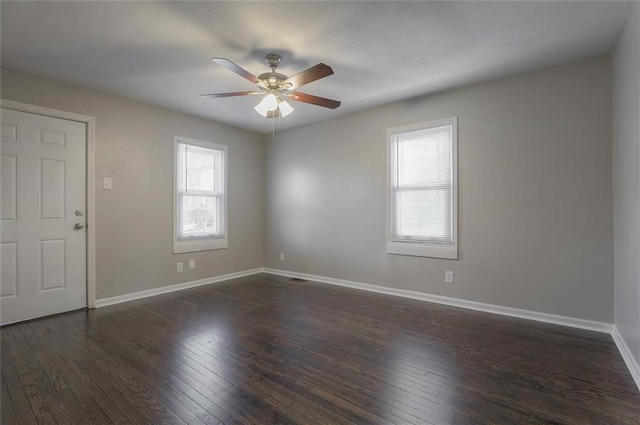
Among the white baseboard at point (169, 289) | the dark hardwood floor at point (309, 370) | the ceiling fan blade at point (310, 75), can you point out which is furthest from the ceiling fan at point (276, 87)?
the white baseboard at point (169, 289)

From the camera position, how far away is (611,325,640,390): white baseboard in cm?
198

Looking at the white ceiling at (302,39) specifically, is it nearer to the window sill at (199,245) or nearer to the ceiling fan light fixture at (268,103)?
the ceiling fan light fixture at (268,103)

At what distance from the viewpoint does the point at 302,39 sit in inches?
98.3

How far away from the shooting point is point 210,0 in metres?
2.04

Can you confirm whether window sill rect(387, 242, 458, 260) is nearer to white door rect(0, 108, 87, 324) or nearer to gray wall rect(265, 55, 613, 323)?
gray wall rect(265, 55, 613, 323)

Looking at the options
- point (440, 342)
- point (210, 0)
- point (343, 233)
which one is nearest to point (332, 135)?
point (343, 233)

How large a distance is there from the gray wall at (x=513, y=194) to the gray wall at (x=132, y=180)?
2253mm

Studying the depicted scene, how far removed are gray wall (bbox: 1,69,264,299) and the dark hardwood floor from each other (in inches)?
Answer: 27.7

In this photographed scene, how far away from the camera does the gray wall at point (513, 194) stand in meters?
2.81

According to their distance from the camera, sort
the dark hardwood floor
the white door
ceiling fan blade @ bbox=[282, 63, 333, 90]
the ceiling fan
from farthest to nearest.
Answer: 1. the white door
2. the ceiling fan
3. ceiling fan blade @ bbox=[282, 63, 333, 90]
4. the dark hardwood floor

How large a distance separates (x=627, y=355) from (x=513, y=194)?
5.15 feet

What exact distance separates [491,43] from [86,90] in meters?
4.15

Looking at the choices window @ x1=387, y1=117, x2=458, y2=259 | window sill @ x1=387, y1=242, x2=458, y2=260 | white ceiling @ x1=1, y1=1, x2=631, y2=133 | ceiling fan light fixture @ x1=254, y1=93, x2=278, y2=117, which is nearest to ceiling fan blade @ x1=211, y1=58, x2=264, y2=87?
ceiling fan light fixture @ x1=254, y1=93, x2=278, y2=117

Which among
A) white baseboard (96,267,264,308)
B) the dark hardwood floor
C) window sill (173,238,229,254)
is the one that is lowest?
the dark hardwood floor
